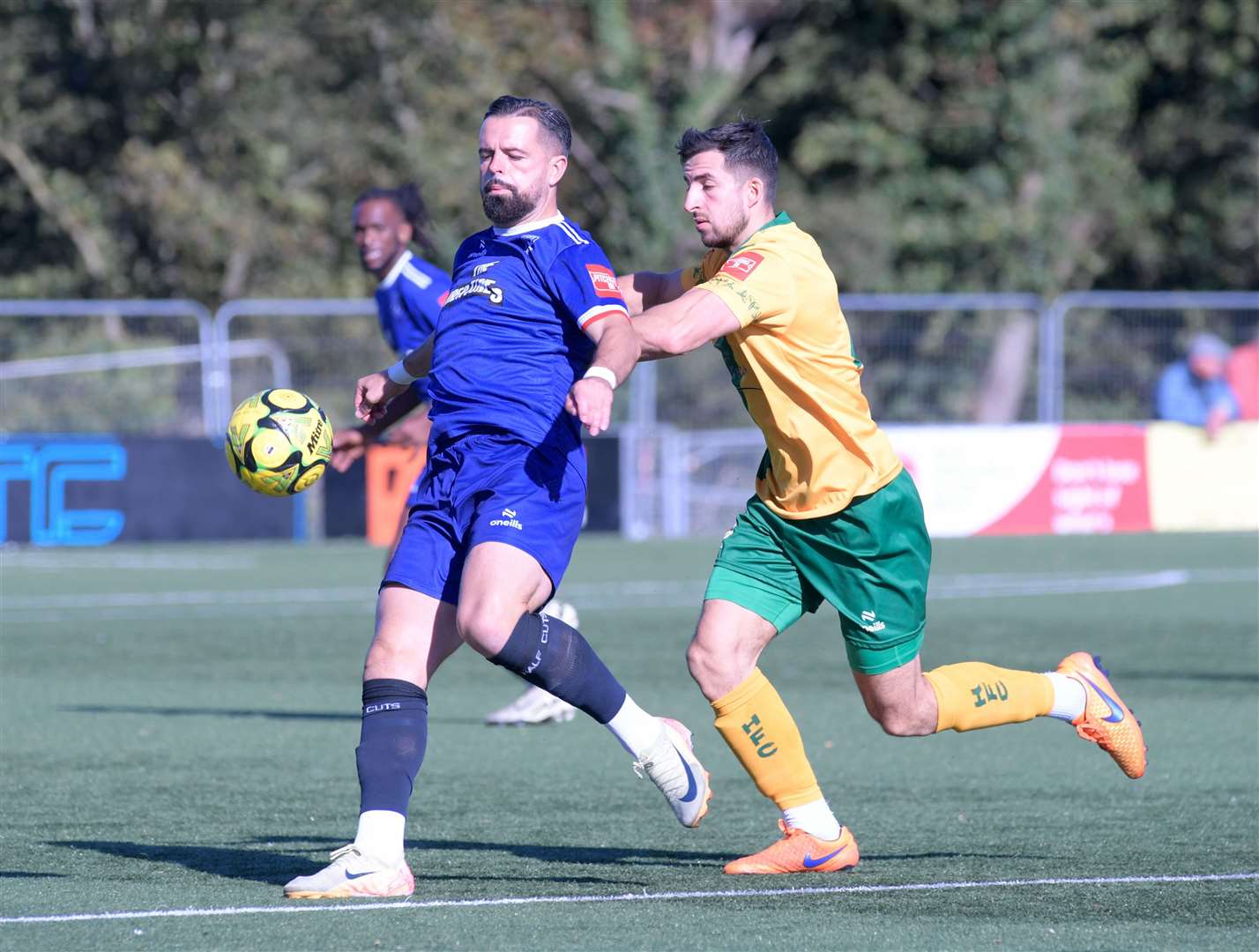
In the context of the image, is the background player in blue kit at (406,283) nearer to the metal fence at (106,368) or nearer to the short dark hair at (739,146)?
the short dark hair at (739,146)

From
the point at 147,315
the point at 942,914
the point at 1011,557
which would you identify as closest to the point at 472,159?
the point at 147,315

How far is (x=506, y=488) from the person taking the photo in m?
5.61

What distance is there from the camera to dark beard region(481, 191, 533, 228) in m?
5.70

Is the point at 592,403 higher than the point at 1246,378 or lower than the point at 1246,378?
lower

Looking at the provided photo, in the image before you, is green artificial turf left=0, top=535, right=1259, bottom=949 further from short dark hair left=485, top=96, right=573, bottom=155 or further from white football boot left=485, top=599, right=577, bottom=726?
short dark hair left=485, top=96, right=573, bottom=155

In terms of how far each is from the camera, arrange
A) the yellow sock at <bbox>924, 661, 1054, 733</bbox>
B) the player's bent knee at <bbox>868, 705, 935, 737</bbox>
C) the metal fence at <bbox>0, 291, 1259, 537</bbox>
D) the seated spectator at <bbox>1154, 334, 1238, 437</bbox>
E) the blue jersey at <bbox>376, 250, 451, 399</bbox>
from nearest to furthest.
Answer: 1. the player's bent knee at <bbox>868, 705, 935, 737</bbox>
2. the yellow sock at <bbox>924, 661, 1054, 733</bbox>
3. the blue jersey at <bbox>376, 250, 451, 399</bbox>
4. the metal fence at <bbox>0, 291, 1259, 537</bbox>
5. the seated spectator at <bbox>1154, 334, 1238, 437</bbox>

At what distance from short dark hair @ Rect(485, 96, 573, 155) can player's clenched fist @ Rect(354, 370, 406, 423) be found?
3.16 ft

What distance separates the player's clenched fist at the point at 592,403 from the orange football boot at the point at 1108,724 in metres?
2.22

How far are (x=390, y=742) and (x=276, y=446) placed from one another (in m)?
1.13

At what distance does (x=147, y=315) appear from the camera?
20672 mm

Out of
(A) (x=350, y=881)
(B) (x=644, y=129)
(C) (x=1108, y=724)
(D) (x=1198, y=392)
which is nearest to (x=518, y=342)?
(A) (x=350, y=881)

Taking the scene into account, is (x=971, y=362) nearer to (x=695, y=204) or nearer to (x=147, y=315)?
(x=147, y=315)

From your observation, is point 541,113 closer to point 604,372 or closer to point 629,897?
point 604,372

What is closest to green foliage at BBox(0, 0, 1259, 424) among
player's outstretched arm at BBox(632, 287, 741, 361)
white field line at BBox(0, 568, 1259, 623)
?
white field line at BBox(0, 568, 1259, 623)
